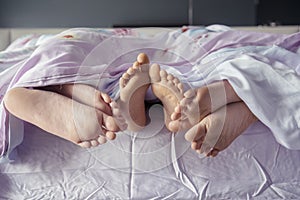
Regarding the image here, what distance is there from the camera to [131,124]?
2.73 feet

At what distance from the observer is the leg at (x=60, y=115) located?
0.79 meters

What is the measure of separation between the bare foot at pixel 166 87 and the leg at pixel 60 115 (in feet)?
0.36

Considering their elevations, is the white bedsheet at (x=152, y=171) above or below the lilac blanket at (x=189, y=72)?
below

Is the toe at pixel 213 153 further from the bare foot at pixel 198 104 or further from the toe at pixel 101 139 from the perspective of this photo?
the toe at pixel 101 139

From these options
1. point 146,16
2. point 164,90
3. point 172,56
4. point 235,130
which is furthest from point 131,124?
point 146,16

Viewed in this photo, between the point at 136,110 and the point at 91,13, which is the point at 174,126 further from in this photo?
the point at 91,13

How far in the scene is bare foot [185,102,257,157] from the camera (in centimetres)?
79

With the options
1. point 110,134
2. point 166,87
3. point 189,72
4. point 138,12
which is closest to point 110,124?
point 110,134

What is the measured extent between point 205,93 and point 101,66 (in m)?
0.25

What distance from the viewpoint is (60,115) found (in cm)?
83

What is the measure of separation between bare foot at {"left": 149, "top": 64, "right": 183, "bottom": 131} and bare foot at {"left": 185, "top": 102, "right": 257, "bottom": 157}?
0.06 metres

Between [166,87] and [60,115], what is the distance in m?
0.21

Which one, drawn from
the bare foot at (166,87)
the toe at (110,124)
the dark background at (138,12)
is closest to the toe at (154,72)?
the bare foot at (166,87)

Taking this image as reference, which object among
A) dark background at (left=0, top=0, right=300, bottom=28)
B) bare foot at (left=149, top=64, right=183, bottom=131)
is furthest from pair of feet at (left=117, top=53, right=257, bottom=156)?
dark background at (left=0, top=0, right=300, bottom=28)
